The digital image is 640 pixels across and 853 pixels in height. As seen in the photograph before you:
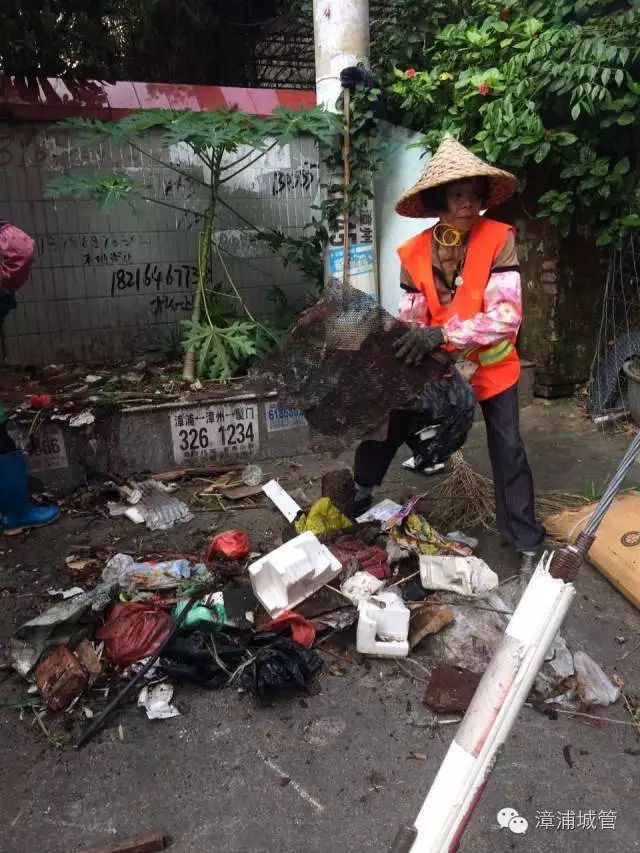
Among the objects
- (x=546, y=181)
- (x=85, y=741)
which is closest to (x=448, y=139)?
(x=546, y=181)

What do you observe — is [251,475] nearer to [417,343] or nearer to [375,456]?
[375,456]

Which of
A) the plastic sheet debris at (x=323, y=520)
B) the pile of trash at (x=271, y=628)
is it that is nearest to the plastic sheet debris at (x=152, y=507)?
the pile of trash at (x=271, y=628)

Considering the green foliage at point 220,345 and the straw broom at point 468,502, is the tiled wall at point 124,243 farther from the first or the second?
the straw broom at point 468,502

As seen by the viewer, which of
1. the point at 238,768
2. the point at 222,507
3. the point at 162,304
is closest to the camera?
the point at 238,768

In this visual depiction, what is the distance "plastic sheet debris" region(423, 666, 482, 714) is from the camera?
2.51m

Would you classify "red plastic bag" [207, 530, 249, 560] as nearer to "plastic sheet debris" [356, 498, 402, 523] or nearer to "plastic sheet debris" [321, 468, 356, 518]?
"plastic sheet debris" [321, 468, 356, 518]

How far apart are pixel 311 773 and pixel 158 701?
69 centimetres

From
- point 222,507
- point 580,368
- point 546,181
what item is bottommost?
point 222,507

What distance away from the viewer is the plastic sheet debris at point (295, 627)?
283 cm

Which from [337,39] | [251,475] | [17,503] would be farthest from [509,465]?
[337,39]

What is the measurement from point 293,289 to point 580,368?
2815 mm

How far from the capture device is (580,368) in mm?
6047

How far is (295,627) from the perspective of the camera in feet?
9.39

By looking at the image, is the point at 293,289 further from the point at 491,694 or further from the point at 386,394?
the point at 491,694
